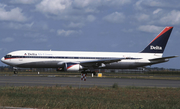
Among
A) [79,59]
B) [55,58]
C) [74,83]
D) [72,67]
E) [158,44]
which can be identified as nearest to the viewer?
[74,83]

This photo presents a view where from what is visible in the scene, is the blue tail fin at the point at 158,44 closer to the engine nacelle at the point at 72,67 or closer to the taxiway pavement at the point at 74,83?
the engine nacelle at the point at 72,67

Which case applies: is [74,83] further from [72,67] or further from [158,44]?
[158,44]

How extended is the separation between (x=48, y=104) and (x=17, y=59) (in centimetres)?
3572

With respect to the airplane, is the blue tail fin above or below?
above

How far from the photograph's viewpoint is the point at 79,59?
48750 millimetres

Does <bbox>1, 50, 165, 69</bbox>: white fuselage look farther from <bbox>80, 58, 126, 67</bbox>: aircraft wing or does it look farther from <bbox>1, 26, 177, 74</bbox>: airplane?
<bbox>80, 58, 126, 67</bbox>: aircraft wing

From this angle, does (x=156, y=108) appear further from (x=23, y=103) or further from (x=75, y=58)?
(x=75, y=58)

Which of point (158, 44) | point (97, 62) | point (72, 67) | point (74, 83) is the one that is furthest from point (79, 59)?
point (74, 83)

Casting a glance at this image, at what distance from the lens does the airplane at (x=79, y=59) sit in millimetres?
46969

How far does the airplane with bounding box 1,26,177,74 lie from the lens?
46969 millimetres

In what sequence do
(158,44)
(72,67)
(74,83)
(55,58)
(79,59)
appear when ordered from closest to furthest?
(74,83)
(72,67)
(55,58)
(79,59)
(158,44)

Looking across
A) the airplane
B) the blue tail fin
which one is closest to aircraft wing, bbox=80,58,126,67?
the airplane

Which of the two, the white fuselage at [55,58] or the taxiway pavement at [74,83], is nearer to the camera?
the taxiway pavement at [74,83]

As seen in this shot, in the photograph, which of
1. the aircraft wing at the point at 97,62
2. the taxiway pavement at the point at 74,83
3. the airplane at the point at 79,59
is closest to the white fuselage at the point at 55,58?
the airplane at the point at 79,59
